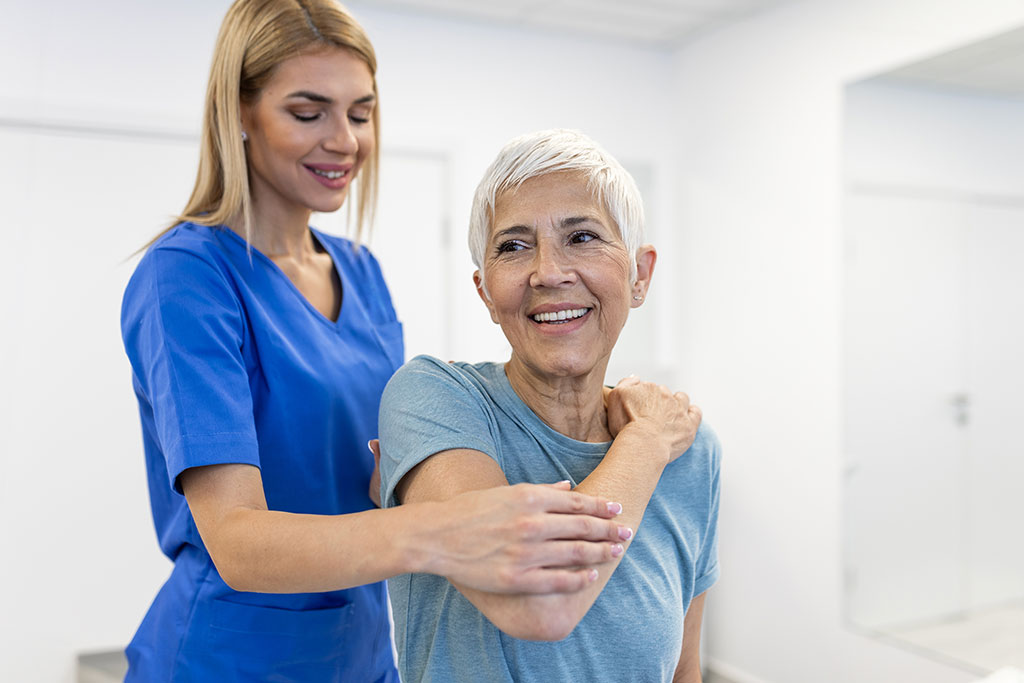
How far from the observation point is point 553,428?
1.18 m

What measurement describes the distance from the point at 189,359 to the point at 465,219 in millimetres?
2429

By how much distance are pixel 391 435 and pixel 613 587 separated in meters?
0.33

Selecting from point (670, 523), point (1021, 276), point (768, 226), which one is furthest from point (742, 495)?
point (670, 523)

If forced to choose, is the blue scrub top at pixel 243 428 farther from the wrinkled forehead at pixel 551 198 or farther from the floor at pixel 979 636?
the floor at pixel 979 636

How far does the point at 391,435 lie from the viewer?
1064 millimetres

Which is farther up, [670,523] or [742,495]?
[670,523]

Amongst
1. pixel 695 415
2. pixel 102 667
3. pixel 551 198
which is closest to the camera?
pixel 551 198

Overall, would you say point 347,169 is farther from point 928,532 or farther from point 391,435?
point 928,532

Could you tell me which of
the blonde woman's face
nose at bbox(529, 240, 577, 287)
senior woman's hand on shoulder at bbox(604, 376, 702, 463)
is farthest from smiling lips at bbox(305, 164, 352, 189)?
senior woman's hand on shoulder at bbox(604, 376, 702, 463)

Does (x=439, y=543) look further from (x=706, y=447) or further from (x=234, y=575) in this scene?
(x=706, y=447)

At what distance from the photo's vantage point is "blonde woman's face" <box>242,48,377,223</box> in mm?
1290

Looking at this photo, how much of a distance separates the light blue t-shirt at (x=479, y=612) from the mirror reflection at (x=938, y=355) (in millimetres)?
1723

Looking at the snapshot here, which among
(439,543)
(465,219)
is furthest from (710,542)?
(465,219)

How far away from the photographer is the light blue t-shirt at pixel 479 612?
1.03 meters
